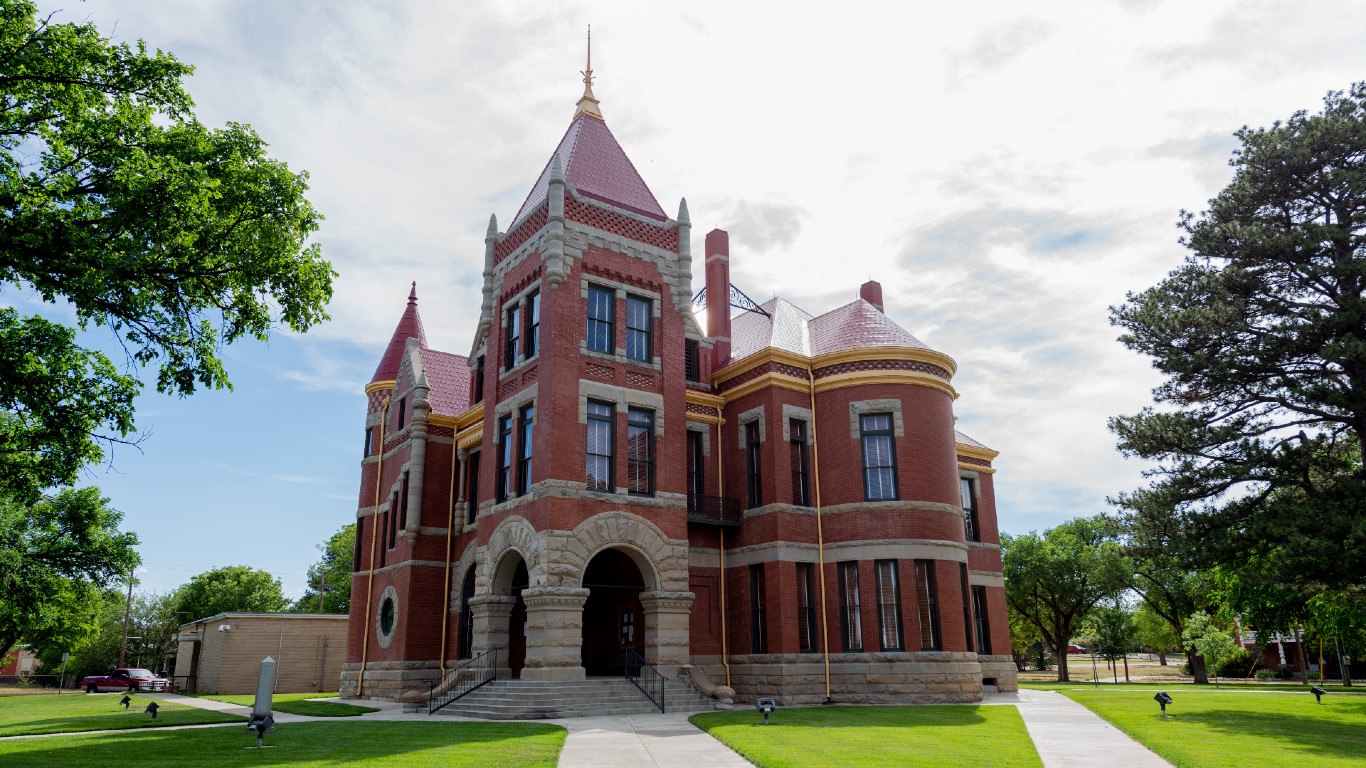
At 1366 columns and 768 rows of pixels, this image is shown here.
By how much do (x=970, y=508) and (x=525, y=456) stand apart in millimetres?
17936

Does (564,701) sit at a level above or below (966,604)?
below

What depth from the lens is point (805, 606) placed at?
25.3m

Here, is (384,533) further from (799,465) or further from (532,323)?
(799,465)

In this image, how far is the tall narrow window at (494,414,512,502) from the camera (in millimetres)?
24453

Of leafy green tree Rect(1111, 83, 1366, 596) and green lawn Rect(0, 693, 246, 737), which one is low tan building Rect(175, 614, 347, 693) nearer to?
green lawn Rect(0, 693, 246, 737)

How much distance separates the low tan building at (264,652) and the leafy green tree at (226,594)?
31.8 m

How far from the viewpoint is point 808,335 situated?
99.1 feet

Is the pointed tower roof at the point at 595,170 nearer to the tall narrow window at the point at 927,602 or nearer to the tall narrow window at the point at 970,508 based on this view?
the tall narrow window at the point at 927,602

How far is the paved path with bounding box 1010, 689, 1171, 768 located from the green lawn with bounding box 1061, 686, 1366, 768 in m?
0.33

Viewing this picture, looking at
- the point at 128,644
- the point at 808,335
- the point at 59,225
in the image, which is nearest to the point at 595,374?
the point at 808,335

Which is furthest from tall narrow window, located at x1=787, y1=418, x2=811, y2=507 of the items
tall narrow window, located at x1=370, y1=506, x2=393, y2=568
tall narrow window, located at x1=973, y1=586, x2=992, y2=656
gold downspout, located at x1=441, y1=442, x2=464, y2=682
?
tall narrow window, located at x1=370, y1=506, x2=393, y2=568

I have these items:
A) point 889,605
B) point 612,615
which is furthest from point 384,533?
point 889,605

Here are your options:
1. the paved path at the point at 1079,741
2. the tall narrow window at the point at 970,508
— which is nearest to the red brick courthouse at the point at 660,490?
the paved path at the point at 1079,741

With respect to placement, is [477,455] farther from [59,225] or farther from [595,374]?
[59,225]
